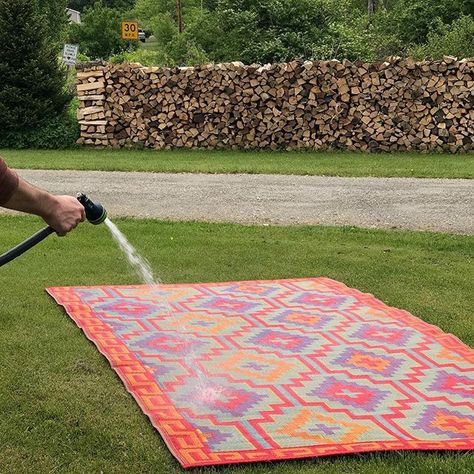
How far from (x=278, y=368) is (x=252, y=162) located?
9.79 m

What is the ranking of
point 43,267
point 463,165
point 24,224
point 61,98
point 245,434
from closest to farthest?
point 245,434, point 43,267, point 24,224, point 463,165, point 61,98

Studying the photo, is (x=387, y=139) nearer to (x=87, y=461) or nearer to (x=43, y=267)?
(x=43, y=267)

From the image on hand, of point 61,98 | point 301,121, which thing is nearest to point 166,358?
point 301,121

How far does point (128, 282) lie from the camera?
673cm

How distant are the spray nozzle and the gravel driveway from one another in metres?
5.70

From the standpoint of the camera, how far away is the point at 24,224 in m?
8.81

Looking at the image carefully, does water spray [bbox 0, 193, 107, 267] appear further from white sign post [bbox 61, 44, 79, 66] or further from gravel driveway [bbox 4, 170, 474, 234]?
white sign post [bbox 61, 44, 79, 66]

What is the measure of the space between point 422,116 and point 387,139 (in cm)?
70

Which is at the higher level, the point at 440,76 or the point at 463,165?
the point at 440,76

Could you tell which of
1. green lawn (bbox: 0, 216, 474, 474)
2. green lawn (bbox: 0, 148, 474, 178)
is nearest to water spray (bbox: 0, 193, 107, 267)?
green lawn (bbox: 0, 216, 474, 474)

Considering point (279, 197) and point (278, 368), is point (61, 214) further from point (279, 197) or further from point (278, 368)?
point (279, 197)

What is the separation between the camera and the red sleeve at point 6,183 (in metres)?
3.04

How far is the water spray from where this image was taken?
343 cm

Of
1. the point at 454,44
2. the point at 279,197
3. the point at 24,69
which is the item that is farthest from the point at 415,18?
the point at 279,197
